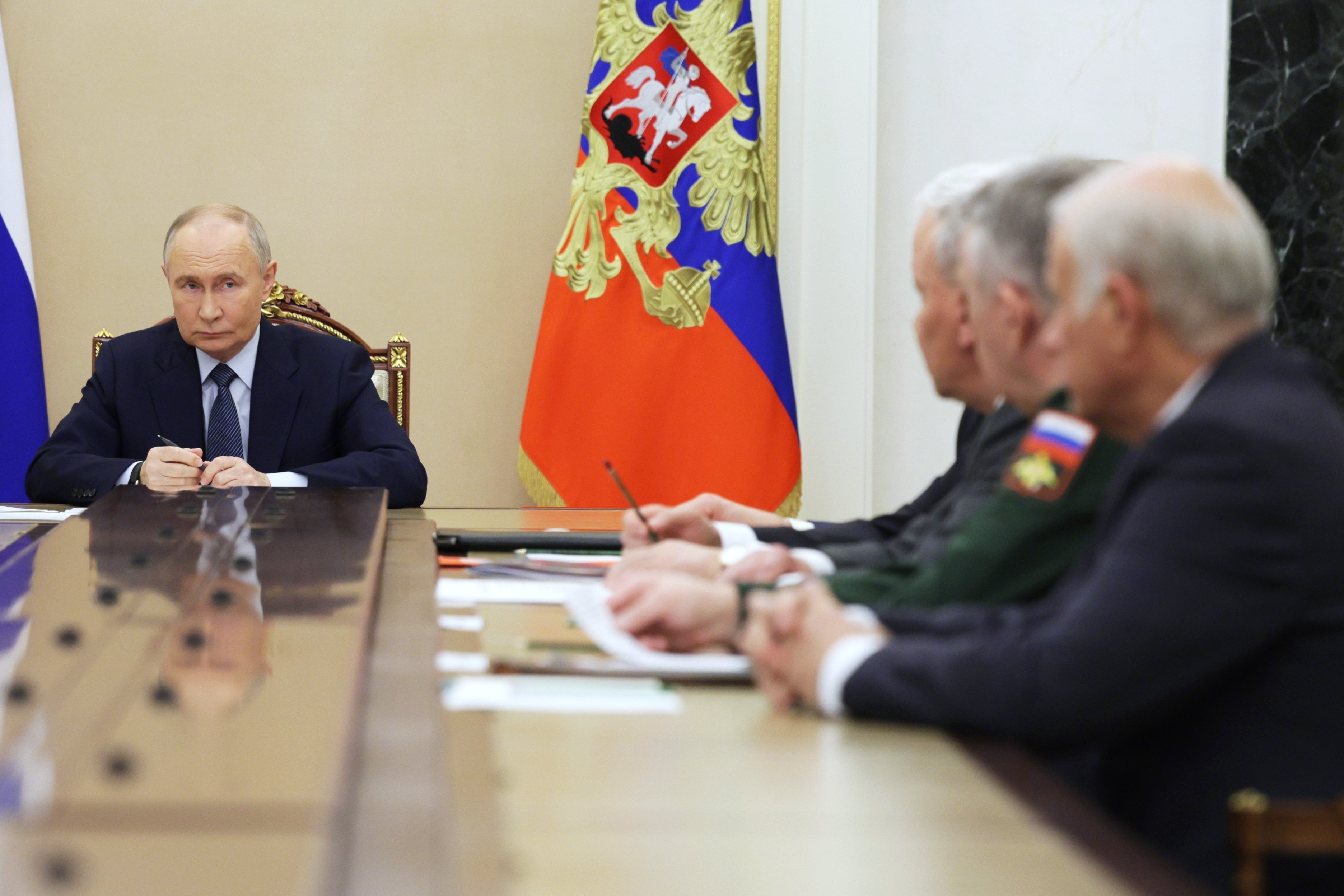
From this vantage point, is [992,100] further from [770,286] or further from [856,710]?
[856,710]

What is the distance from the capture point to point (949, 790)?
101cm

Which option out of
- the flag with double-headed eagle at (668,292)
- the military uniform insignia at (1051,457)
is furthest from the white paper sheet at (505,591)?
the flag with double-headed eagle at (668,292)

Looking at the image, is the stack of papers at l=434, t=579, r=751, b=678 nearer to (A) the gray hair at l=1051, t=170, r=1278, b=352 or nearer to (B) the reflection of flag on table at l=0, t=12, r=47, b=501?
(A) the gray hair at l=1051, t=170, r=1278, b=352

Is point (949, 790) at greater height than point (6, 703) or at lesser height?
lesser

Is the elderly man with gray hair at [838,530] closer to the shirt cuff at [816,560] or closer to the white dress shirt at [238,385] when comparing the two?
the shirt cuff at [816,560]

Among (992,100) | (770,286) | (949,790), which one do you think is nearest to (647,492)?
(770,286)

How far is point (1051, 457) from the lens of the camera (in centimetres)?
149

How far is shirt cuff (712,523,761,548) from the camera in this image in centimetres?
236

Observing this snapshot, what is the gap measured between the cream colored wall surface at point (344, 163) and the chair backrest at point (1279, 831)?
4.20 m

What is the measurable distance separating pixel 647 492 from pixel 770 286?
0.82 meters

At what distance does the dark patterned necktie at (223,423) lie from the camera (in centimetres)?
350

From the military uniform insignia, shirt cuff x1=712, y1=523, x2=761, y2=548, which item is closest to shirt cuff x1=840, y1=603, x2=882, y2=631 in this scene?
the military uniform insignia

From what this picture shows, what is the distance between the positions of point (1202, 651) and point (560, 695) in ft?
1.83

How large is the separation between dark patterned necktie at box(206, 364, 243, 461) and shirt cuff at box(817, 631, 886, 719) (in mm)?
2587
